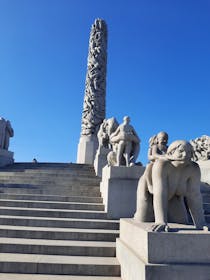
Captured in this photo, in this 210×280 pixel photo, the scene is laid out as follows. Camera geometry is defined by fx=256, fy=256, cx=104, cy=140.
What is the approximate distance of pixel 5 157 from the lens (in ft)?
43.5

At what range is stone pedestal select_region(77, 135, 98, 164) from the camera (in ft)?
62.7

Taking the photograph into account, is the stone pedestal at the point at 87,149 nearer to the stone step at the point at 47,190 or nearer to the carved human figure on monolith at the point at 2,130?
the carved human figure on monolith at the point at 2,130

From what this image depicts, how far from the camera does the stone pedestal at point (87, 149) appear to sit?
19105 millimetres

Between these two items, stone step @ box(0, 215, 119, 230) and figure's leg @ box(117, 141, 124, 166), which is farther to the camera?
figure's leg @ box(117, 141, 124, 166)

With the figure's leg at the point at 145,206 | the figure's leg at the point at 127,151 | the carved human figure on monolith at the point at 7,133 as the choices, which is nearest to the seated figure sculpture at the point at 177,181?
the figure's leg at the point at 145,206

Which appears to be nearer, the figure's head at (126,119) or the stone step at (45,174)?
the figure's head at (126,119)

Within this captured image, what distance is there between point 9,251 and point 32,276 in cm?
98

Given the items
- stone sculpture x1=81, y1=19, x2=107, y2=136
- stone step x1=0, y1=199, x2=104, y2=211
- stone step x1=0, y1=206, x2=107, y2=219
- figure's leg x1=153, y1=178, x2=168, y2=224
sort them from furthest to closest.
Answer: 1. stone sculpture x1=81, y1=19, x2=107, y2=136
2. stone step x1=0, y1=199, x2=104, y2=211
3. stone step x1=0, y1=206, x2=107, y2=219
4. figure's leg x1=153, y1=178, x2=168, y2=224

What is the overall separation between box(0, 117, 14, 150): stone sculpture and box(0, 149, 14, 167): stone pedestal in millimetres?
379

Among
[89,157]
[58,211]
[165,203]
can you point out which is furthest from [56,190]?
[89,157]

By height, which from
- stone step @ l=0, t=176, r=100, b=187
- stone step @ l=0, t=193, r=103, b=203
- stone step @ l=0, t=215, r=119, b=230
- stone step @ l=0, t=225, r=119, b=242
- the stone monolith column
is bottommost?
stone step @ l=0, t=225, r=119, b=242

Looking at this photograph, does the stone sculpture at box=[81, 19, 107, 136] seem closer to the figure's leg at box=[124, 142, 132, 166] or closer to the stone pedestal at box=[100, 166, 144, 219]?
the figure's leg at box=[124, 142, 132, 166]

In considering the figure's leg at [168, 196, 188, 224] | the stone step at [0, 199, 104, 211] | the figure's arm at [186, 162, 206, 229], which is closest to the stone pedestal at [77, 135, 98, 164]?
the stone step at [0, 199, 104, 211]

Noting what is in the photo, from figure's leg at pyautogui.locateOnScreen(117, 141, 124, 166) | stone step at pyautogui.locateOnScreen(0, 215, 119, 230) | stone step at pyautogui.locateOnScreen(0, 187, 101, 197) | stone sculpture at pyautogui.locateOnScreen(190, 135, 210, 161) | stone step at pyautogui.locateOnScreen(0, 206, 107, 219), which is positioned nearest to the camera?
stone step at pyautogui.locateOnScreen(0, 215, 119, 230)
